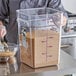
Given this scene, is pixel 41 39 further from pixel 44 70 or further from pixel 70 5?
pixel 70 5

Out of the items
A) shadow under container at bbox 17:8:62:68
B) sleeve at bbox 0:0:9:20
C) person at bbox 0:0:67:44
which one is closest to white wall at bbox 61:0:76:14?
person at bbox 0:0:67:44

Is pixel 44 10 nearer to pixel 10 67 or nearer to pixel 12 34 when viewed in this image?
pixel 10 67

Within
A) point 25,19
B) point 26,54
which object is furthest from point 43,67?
point 25,19

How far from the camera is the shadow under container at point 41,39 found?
3.22 feet

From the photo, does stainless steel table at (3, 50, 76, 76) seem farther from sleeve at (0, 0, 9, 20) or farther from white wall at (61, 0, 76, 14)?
white wall at (61, 0, 76, 14)

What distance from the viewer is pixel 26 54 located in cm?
102

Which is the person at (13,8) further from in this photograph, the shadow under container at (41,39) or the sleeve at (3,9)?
the shadow under container at (41,39)

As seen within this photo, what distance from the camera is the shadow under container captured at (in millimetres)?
982

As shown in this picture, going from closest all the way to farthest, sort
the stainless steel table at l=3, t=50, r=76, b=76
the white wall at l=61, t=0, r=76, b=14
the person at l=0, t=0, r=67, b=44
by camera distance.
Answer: the stainless steel table at l=3, t=50, r=76, b=76 < the person at l=0, t=0, r=67, b=44 < the white wall at l=61, t=0, r=76, b=14

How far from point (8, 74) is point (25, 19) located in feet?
0.80

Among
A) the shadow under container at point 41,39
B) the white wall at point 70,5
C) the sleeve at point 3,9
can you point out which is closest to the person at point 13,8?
the sleeve at point 3,9

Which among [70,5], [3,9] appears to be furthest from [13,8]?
[70,5]

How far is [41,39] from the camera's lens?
0.98 metres

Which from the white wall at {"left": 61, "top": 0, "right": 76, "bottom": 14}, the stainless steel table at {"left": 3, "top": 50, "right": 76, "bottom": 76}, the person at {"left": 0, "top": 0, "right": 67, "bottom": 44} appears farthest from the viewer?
the white wall at {"left": 61, "top": 0, "right": 76, "bottom": 14}
